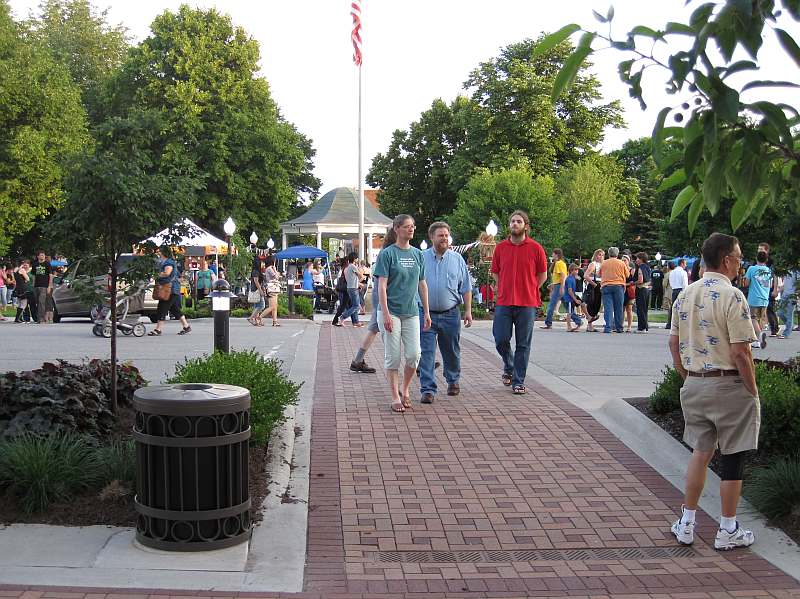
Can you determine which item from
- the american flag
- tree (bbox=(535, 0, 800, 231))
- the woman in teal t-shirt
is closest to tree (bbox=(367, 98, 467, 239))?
the american flag

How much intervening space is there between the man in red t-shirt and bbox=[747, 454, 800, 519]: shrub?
3860 millimetres

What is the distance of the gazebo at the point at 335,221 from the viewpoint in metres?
48.6

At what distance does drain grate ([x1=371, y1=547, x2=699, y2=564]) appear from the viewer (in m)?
4.65

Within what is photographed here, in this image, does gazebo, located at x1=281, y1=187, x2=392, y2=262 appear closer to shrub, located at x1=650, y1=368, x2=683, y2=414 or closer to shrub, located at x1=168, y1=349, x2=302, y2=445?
shrub, located at x1=650, y1=368, x2=683, y2=414

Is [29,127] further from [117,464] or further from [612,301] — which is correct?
[117,464]

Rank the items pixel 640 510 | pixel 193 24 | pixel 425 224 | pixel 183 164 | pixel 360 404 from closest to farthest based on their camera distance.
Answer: pixel 640 510 → pixel 183 164 → pixel 360 404 → pixel 193 24 → pixel 425 224

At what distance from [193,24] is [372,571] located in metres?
44.3

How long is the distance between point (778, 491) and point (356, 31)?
2593 centimetres

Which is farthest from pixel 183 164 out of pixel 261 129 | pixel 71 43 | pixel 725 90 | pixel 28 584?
pixel 71 43

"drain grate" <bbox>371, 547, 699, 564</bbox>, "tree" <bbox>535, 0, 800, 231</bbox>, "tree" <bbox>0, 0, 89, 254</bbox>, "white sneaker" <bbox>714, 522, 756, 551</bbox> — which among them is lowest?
"drain grate" <bbox>371, 547, 699, 564</bbox>

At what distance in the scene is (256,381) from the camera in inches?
262

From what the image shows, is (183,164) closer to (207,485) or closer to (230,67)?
(207,485)

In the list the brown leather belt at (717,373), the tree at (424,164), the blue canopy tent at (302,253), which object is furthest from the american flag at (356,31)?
the tree at (424,164)

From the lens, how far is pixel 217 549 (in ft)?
15.2
